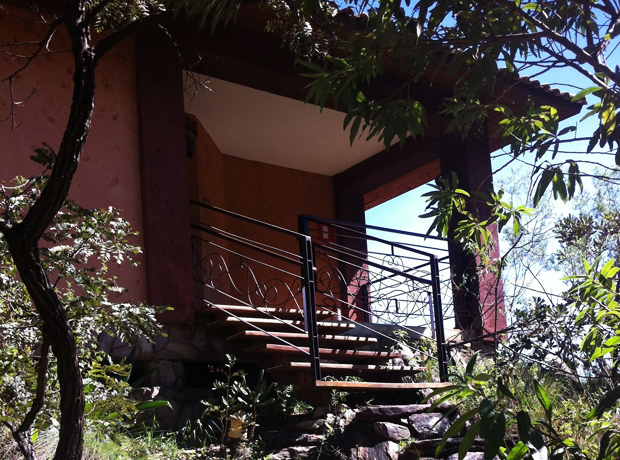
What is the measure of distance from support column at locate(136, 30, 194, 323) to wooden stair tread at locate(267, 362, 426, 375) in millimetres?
872

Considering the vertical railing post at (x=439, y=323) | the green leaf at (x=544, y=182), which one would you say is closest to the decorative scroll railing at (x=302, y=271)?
the vertical railing post at (x=439, y=323)

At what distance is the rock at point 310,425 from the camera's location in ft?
16.5

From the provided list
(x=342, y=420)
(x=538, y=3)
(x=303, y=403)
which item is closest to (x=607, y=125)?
(x=538, y=3)

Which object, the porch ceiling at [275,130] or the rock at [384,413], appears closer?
the rock at [384,413]

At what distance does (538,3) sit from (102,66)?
13.5 feet

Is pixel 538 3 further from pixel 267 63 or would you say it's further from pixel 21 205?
pixel 267 63

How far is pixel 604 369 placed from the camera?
190 inches

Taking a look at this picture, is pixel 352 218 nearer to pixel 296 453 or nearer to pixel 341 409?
pixel 341 409

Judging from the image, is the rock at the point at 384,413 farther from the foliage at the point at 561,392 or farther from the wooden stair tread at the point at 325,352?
the wooden stair tread at the point at 325,352

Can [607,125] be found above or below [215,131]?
below

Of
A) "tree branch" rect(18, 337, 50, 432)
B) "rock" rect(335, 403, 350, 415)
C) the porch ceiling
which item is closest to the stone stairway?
"rock" rect(335, 403, 350, 415)

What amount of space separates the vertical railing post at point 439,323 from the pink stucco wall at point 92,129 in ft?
7.85

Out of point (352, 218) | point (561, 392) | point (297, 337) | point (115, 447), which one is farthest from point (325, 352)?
point (352, 218)

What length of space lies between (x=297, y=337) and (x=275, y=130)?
3.51 metres
